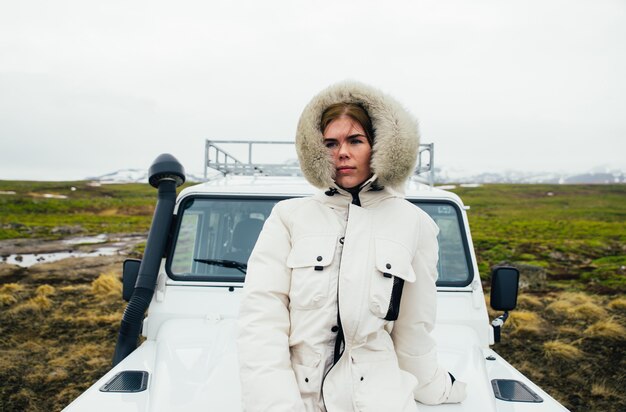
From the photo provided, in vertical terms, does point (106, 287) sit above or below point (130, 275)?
below

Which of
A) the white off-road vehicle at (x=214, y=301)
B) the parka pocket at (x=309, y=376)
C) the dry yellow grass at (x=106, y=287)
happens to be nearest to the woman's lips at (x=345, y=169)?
the parka pocket at (x=309, y=376)

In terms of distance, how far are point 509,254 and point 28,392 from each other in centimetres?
1906

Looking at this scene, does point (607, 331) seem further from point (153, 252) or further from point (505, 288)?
point (153, 252)

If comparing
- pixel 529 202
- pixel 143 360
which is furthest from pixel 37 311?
pixel 529 202

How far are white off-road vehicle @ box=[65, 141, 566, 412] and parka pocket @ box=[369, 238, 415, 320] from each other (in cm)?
67

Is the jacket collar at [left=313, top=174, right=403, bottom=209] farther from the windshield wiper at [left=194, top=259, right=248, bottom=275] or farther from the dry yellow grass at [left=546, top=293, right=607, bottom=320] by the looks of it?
the dry yellow grass at [left=546, top=293, right=607, bottom=320]

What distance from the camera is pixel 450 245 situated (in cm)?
313

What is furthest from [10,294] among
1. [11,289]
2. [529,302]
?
[529,302]

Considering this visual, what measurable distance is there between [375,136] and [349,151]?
110 millimetres

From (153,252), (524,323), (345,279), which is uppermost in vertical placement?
(345,279)

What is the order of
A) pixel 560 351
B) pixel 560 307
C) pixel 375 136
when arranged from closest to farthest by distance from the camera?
1. pixel 375 136
2. pixel 560 351
3. pixel 560 307

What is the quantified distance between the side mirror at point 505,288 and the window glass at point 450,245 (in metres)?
0.33

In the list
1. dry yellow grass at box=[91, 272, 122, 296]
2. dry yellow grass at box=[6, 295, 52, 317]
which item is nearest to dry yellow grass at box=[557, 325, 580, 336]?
dry yellow grass at box=[91, 272, 122, 296]

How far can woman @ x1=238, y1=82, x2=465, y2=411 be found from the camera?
158 cm
